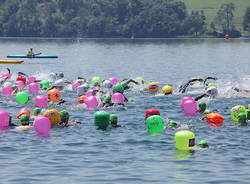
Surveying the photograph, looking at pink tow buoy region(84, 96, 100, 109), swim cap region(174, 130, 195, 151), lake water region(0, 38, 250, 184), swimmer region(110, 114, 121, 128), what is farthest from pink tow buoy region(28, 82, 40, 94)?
swim cap region(174, 130, 195, 151)

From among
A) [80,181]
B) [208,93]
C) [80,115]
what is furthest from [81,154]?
[208,93]

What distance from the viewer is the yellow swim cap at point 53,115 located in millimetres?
29469

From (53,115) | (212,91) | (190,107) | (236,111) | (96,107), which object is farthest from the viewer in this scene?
(212,91)

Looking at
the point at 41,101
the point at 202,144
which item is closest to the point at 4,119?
the point at 41,101

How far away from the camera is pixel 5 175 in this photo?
22.2 metres

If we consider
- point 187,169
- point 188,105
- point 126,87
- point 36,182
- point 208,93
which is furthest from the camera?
point 126,87

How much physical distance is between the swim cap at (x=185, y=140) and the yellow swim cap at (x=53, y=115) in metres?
6.96

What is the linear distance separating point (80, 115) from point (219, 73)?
45.1 m

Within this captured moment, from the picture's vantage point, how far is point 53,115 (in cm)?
2959

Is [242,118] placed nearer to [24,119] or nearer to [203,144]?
[203,144]

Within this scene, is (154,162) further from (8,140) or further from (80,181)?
(8,140)

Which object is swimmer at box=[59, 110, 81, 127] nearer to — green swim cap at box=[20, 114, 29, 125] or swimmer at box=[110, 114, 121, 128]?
green swim cap at box=[20, 114, 29, 125]

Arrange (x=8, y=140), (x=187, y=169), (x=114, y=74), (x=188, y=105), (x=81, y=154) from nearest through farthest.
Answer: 1. (x=187, y=169)
2. (x=81, y=154)
3. (x=8, y=140)
4. (x=188, y=105)
5. (x=114, y=74)

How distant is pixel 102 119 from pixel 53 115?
90.9 inches
